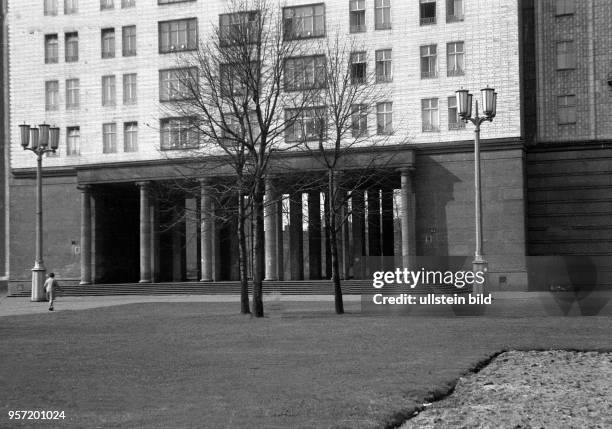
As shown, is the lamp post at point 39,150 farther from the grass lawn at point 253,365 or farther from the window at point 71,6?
the window at point 71,6

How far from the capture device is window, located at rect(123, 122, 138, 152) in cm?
6088

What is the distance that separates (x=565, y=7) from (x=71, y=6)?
34.1m

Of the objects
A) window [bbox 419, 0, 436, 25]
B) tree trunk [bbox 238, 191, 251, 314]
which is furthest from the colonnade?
tree trunk [bbox 238, 191, 251, 314]

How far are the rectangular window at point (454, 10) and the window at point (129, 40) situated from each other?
2185 cm

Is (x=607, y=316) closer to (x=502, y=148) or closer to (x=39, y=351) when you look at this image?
(x=39, y=351)

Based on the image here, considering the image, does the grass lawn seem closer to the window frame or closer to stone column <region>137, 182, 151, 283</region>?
stone column <region>137, 182, 151, 283</region>

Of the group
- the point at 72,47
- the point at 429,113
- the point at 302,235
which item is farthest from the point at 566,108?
the point at 72,47

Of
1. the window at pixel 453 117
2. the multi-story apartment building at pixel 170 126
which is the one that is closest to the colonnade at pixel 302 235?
the multi-story apartment building at pixel 170 126

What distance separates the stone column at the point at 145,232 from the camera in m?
59.2

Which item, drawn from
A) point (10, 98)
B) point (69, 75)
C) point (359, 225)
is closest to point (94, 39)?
point (69, 75)

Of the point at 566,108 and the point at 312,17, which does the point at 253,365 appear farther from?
the point at 312,17

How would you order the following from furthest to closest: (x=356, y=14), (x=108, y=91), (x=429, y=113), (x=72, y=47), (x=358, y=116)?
(x=72, y=47) → (x=108, y=91) → (x=356, y=14) → (x=429, y=113) → (x=358, y=116)

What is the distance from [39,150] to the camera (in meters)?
44.8

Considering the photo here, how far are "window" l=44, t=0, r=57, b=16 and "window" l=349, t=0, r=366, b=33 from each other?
2215 centimetres
